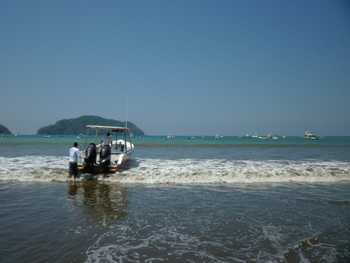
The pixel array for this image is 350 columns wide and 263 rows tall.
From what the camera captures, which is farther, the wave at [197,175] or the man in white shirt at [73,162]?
the wave at [197,175]

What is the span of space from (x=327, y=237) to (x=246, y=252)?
7.87ft

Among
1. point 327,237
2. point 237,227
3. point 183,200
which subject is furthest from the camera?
point 183,200

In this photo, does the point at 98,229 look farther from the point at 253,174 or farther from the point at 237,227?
the point at 253,174

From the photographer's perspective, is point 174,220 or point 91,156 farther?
point 91,156

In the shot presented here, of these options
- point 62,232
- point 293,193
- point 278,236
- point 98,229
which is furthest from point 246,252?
point 293,193

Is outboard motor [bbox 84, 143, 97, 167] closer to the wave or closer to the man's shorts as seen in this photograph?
the man's shorts

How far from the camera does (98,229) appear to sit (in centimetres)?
777

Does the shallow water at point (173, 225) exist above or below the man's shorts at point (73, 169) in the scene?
below

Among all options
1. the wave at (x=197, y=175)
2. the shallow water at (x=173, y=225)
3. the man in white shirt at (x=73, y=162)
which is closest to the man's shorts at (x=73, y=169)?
the man in white shirt at (x=73, y=162)

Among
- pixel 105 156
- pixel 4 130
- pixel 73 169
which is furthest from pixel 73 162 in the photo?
pixel 4 130

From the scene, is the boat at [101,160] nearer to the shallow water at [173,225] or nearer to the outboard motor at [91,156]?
the outboard motor at [91,156]

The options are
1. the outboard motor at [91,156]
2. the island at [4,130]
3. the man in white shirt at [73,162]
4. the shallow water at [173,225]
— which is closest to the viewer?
the shallow water at [173,225]

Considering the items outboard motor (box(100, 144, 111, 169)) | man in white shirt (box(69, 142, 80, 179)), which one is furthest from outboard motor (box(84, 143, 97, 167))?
man in white shirt (box(69, 142, 80, 179))

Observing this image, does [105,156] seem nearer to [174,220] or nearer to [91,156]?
[91,156]
